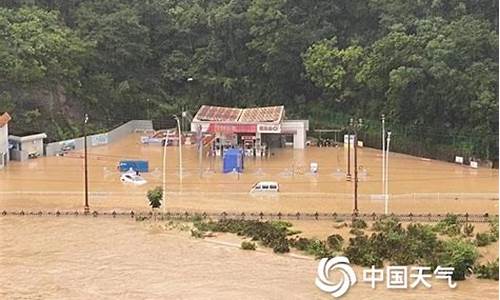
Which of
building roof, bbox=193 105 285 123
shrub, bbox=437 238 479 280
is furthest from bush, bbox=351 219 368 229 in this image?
building roof, bbox=193 105 285 123

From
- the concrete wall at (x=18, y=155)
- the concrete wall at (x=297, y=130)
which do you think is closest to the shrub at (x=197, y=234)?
the concrete wall at (x=18, y=155)

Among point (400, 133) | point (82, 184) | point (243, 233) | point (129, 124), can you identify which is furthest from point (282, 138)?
point (243, 233)

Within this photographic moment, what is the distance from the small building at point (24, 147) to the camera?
34375 millimetres

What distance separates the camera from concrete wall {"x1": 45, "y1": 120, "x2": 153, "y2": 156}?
1433 inches

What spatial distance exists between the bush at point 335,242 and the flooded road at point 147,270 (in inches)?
39.5

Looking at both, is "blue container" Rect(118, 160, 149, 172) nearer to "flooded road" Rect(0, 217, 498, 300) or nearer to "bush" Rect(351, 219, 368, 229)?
"flooded road" Rect(0, 217, 498, 300)

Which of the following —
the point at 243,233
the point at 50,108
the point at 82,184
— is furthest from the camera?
the point at 50,108

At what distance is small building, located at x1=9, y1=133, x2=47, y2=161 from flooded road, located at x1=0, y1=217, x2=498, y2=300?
1270 cm

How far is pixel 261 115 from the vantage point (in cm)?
3803

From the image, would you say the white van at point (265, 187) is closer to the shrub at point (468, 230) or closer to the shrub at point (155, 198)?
the shrub at point (155, 198)

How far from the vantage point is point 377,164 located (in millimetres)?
33250

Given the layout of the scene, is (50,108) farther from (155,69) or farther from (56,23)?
(155,69)

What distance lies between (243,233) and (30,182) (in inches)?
442

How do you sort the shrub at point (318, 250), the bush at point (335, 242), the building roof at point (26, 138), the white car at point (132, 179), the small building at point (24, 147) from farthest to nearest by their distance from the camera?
the small building at point (24, 147), the building roof at point (26, 138), the white car at point (132, 179), the bush at point (335, 242), the shrub at point (318, 250)
